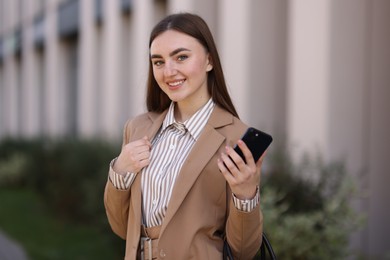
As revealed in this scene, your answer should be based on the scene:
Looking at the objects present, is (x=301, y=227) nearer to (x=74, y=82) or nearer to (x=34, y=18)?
(x=74, y=82)

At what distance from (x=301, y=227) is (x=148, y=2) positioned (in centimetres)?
764

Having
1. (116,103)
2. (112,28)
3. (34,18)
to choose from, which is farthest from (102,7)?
(34,18)

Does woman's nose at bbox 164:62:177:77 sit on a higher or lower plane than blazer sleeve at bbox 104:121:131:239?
higher

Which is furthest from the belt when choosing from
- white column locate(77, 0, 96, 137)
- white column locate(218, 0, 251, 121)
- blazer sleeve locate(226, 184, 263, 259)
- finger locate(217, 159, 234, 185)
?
white column locate(77, 0, 96, 137)

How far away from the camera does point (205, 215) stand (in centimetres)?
236

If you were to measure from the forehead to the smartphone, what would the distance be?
44 cm

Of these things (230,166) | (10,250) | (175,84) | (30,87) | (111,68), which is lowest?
(10,250)

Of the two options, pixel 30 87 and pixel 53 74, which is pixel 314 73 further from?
pixel 30 87

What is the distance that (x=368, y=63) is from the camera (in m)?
6.78

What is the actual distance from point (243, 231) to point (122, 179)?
1.69ft

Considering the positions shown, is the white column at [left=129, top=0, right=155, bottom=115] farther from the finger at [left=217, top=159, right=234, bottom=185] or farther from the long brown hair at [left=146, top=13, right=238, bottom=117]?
the finger at [left=217, top=159, right=234, bottom=185]

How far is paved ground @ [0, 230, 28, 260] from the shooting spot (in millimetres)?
8641

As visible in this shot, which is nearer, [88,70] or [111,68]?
[111,68]

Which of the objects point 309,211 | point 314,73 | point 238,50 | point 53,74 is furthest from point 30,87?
point 309,211
